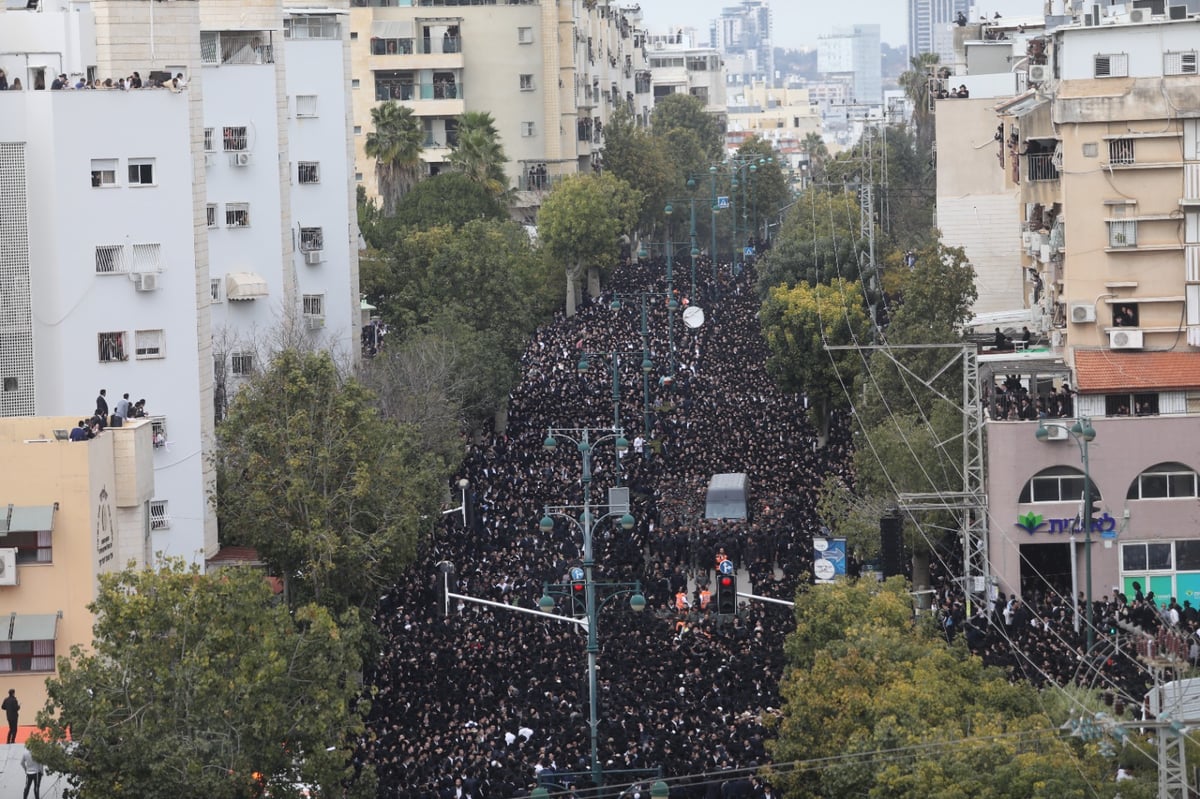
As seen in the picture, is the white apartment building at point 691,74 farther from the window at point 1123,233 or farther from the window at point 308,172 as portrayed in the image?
the window at point 1123,233

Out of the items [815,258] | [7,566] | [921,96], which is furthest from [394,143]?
[7,566]

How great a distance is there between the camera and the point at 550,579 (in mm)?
49188

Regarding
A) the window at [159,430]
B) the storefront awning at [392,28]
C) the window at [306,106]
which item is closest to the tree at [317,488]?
the window at [159,430]

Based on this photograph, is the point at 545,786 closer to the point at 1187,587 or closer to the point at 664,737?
the point at 664,737

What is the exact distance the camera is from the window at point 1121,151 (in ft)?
169

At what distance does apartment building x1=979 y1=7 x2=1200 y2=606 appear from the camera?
48906 mm

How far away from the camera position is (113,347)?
171 ft

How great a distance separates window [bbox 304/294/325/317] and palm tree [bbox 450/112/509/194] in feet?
74.7

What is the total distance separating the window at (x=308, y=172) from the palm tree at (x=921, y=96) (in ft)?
170

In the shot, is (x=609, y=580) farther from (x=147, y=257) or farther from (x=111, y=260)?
(x=111, y=260)

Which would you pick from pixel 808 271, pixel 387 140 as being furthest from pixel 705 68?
pixel 808 271

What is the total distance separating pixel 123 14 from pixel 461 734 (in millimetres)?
23061

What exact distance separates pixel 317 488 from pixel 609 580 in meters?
7.65

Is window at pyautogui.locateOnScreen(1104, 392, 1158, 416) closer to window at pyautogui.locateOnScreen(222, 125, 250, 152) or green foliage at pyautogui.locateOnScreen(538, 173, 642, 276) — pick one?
window at pyautogui.locateOnScreen(222, 125, 250, 152)
